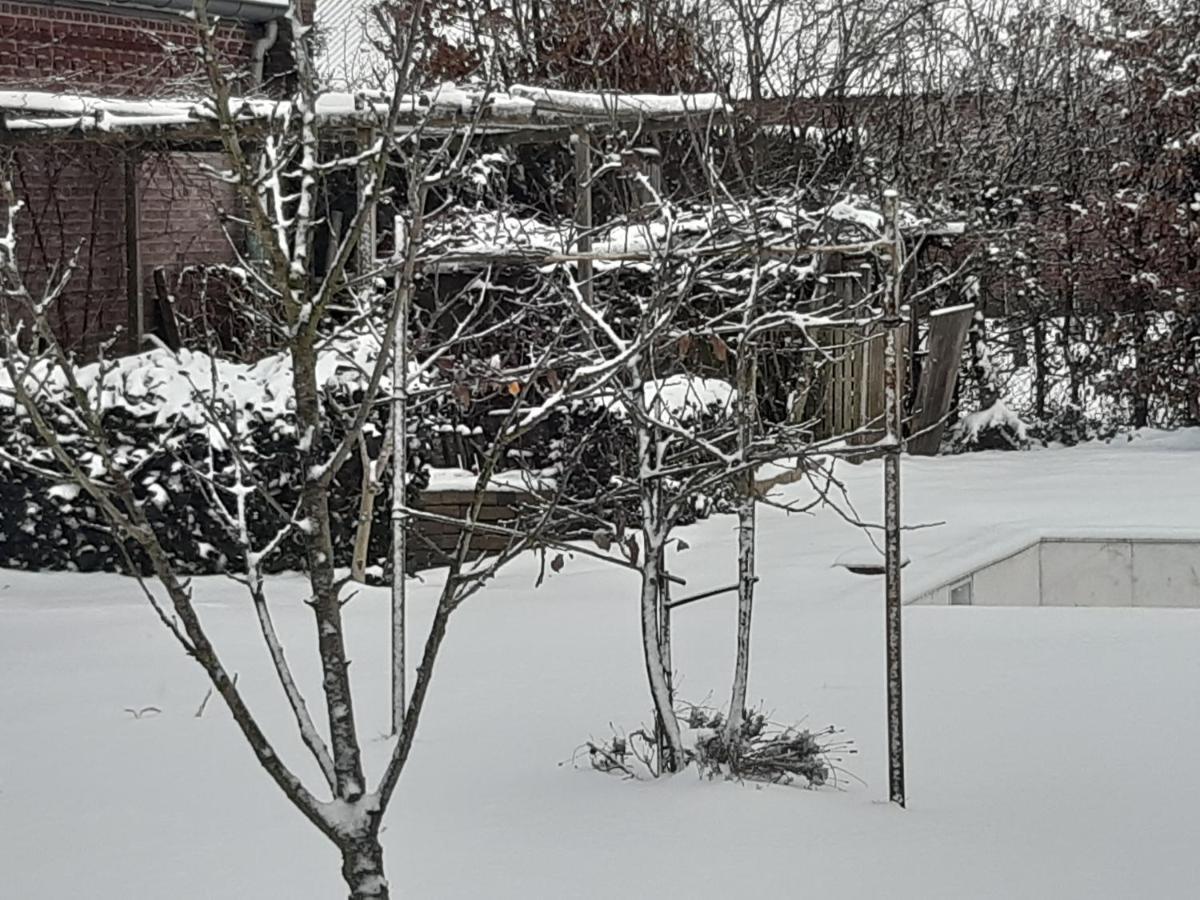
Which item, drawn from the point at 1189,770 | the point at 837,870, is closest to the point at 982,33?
the point at 1189,770

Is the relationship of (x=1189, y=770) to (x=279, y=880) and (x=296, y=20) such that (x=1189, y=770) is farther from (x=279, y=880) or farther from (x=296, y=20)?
(x=296, y=20)

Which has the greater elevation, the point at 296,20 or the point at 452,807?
the point at 296,20

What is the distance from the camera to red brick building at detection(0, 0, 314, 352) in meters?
10.8

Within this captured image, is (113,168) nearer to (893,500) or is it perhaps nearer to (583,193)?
(583,193)

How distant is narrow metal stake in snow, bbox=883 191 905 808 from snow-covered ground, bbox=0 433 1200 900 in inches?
6.6

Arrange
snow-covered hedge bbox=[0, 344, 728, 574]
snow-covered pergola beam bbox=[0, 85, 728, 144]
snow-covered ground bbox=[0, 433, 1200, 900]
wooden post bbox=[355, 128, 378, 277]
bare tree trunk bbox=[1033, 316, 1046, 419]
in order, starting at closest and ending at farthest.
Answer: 1. snow-covered ground bbox=[0, 433, 1200, 900]
2. wooden post bbox=[355, 128, 378, 277]
3. snow-covered hedge bbox=[0, 344, 728, 574]
4. snow-covered pergola beam bbox=[0, 85, 728, 144]
5. bare tree trunk bbox=[1033, 316, 1046, 419]

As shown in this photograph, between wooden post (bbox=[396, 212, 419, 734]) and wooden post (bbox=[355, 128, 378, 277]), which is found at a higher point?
wooden post (bbox=[355, 128, 378, 277])

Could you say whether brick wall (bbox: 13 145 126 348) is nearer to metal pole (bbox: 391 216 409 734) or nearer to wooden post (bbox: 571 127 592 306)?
wooden post (bbox: 571 127 592 306)

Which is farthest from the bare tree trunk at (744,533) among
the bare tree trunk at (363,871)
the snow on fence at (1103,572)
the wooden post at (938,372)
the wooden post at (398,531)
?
the wooden post at (938,372)

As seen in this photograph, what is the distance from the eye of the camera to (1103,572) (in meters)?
8.61

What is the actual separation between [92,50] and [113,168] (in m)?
0.82

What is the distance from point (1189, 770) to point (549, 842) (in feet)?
5.83

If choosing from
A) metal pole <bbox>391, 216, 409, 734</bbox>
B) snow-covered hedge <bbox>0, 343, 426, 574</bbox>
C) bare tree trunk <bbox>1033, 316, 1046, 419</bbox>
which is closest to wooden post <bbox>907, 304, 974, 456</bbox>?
bare tree trunk <bbox>1033, 316, 1046, 419</bbox>

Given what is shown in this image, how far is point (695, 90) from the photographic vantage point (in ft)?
40.1
